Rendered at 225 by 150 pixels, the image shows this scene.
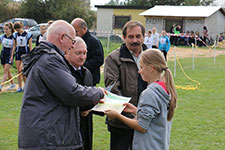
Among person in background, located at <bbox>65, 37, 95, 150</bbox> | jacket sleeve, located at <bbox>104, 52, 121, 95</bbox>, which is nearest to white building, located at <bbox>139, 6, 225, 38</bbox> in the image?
jacket sleeve, located at <bbox>104, 52, 121, 95</bbox>

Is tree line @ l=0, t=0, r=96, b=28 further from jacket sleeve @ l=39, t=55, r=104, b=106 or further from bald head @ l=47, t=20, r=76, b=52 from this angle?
jacket sleeve @ l=39, t=55, r=104, b=106

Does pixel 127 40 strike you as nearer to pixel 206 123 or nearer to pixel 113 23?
pixel 206 123

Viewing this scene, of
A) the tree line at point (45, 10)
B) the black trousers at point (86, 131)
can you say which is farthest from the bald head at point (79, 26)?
the tree line at point (45, 10)

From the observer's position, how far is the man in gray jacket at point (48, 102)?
2.81m

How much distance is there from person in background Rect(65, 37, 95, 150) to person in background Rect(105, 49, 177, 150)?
0.79 m

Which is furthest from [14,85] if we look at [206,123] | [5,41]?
[206,123]

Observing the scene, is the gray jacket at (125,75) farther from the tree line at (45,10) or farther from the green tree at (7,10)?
the green tree at (7,10)

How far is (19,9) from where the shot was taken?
47.7 metres

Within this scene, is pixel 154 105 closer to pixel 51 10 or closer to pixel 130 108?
pixel 130 108

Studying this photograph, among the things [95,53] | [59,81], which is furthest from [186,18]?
[59,81]

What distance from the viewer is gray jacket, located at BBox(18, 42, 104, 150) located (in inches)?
110

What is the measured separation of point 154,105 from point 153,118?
0.50 ft

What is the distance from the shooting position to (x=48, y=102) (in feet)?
9.32

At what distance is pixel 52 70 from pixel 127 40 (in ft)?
5.05
